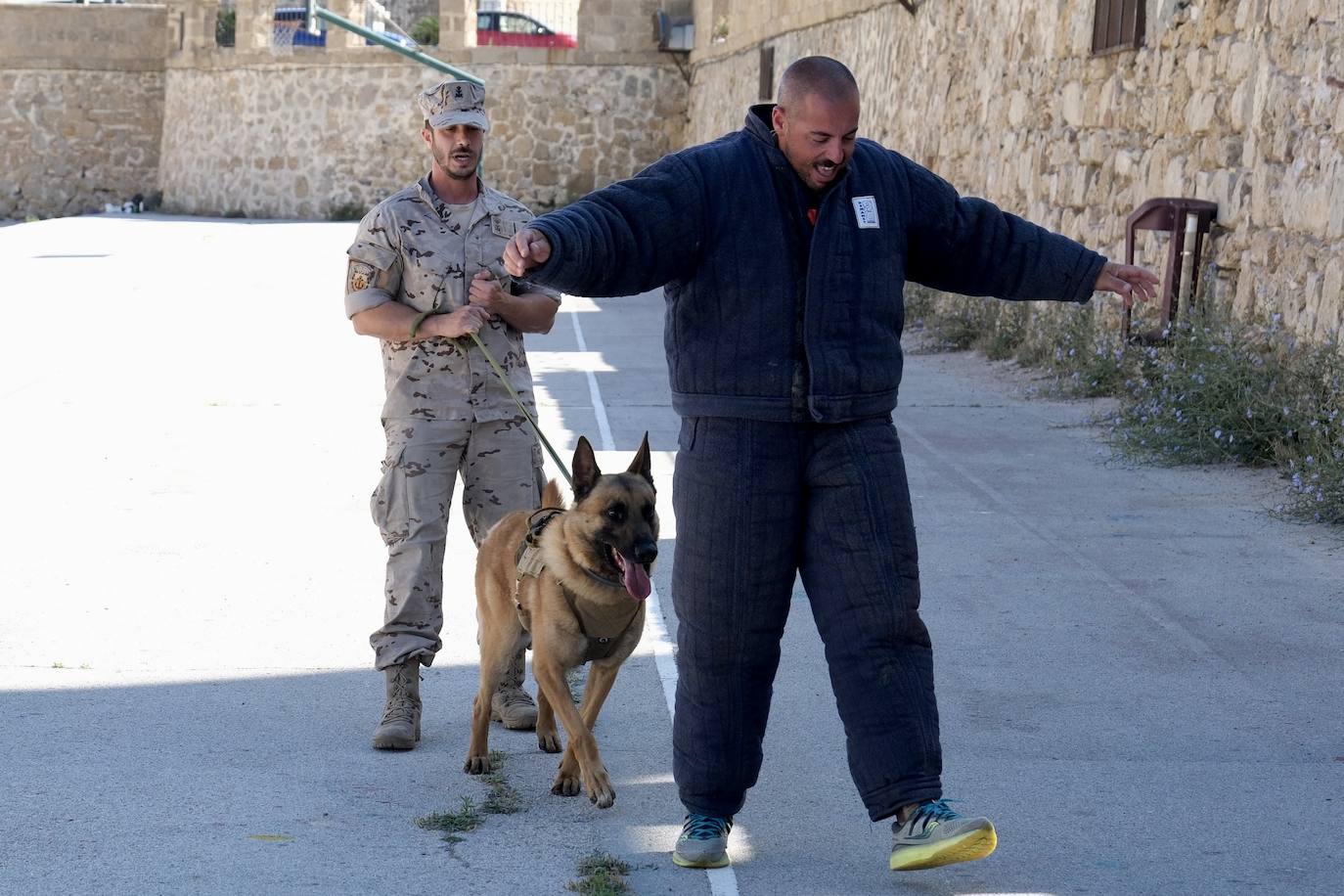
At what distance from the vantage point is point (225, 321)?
58.5ft

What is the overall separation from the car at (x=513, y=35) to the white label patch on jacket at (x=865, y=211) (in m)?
33.7

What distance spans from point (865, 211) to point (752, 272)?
0.34 meters

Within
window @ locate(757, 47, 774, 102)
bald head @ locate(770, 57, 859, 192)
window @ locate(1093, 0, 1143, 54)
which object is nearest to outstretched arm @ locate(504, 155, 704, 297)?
bald head @ locate(770, 57, 859, 192)

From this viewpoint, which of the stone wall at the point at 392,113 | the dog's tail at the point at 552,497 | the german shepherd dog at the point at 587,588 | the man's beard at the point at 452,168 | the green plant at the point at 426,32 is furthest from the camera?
the green plant at the point at 426,32

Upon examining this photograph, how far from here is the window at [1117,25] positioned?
44.3ft

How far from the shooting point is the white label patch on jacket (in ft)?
14.4

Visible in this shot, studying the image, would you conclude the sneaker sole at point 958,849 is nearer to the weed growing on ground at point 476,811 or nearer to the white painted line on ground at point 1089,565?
the weed growing on ground at point 476,811

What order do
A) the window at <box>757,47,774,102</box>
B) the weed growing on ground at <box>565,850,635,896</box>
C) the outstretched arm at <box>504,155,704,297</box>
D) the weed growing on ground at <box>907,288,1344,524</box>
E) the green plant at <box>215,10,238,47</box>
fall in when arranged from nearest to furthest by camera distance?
the outstretched arm at <box>504,155,704,297</box>, the weed growing on ground at <box>565,850,635,896</box>, the weed growing on ground at <box>907,288,1344,524</box>, the window at <box>757,47,774,102</box>, the green plant at <box>215,10,238,47</box>

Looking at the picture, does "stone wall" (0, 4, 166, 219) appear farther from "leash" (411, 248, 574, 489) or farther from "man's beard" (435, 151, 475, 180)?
"leash" (411, 248, 574, 489)

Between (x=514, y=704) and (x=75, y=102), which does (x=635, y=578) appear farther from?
(x=75, y=102)

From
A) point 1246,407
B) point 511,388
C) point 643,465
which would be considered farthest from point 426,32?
point 643,465

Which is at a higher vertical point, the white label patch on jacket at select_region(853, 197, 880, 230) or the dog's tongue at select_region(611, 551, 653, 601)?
the white label patch on jacket at select_region(853, 197, 880, 230)

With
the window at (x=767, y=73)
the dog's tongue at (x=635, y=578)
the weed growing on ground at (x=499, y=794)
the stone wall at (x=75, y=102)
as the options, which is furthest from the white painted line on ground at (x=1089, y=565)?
the stone wall at (x=75, y=102)

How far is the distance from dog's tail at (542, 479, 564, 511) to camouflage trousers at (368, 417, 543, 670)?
1.38 feet
